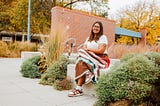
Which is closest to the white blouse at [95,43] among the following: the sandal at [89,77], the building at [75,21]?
the sandal at [89,77]

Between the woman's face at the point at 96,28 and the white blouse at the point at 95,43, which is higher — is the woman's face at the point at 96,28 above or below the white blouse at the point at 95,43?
above

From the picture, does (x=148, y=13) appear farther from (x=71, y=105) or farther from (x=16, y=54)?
(x=71, y=105)

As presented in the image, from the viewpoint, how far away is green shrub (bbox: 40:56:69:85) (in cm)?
495

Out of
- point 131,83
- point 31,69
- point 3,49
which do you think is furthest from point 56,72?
point 3,49

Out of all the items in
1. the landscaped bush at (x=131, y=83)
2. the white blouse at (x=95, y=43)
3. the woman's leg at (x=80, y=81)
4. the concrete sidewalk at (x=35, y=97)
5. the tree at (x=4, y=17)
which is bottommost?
the concrete sidewalk at (x=35, y=97)

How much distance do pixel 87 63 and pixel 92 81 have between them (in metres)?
0.31

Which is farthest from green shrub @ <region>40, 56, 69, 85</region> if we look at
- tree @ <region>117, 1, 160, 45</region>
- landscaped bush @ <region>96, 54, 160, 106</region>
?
tree @ <region>117, 1, 160, 45</region>

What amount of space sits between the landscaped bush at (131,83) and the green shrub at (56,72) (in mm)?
1803

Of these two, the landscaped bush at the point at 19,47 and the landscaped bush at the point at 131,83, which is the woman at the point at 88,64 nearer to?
the landscaped bush at the point at 131,83

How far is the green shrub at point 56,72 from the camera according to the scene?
495 centimetres

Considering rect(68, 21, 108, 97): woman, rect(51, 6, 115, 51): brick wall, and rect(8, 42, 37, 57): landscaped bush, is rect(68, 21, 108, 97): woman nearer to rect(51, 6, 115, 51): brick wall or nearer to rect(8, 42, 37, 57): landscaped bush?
rect(51, 6, 115, 51): brick wall

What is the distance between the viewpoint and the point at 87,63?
13.7 feet

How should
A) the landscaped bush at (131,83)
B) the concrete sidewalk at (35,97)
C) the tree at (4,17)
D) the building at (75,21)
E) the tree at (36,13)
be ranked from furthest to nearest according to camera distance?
the tree at (4,17) → the tree at (36,13) → the building at (75,21) → the concrete sidewalk at (35,97) → the landscaped bush at (131,83)

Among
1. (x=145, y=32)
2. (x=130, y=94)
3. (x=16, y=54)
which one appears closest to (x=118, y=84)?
(x=130, y=94)
